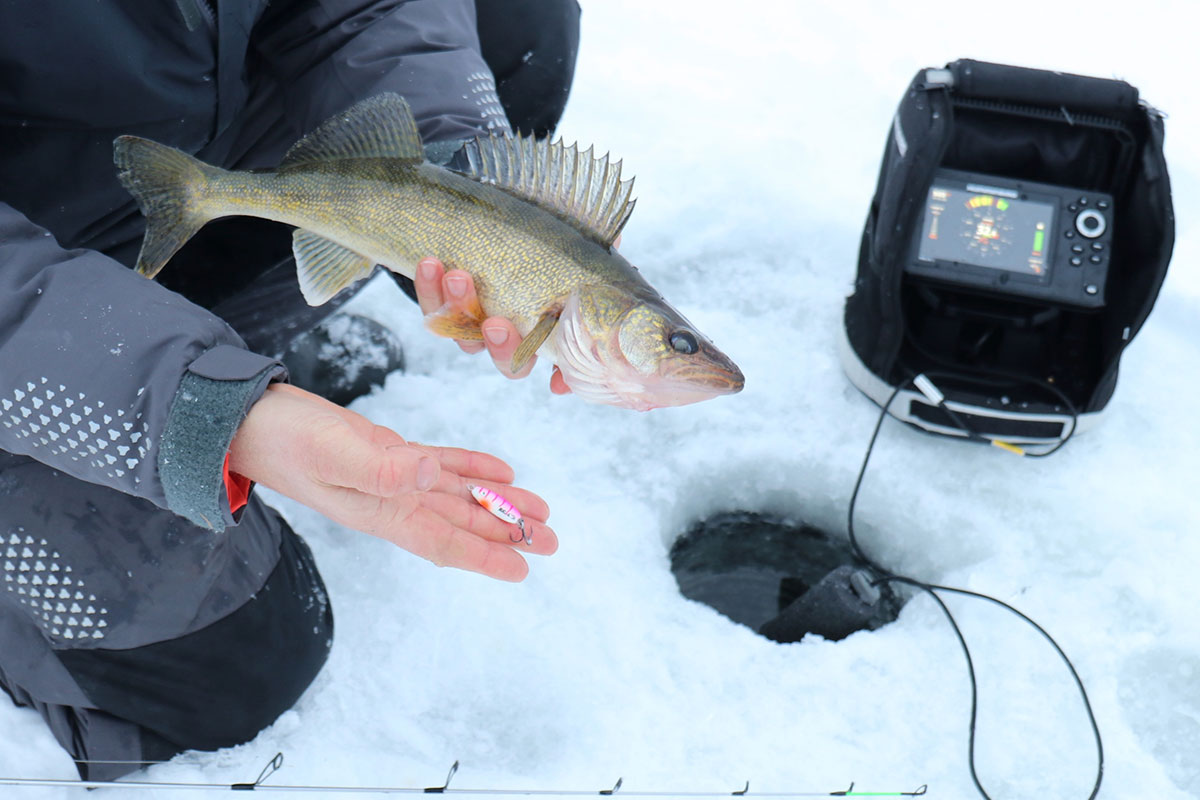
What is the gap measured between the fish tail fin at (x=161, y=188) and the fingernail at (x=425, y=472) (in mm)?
690

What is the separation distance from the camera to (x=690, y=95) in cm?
356

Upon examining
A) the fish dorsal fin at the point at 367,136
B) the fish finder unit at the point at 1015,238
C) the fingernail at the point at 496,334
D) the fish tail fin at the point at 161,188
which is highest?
the fish dorsal fin at the point at 367,136

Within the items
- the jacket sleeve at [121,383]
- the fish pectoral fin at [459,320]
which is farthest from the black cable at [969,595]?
the jacket sleeve at [121,383]

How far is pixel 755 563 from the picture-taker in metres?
2.39

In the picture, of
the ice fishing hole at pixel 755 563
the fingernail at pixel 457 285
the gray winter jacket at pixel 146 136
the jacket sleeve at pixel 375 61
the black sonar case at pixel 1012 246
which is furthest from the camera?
the ice fishing hole at pixel 755 563

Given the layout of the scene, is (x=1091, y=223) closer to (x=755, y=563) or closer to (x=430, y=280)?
(x=755, y=563)

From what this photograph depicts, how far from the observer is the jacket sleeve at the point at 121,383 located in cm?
119

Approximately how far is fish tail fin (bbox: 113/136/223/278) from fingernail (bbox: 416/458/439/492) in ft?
2.26

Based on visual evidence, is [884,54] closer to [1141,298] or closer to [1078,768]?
[1141,298]

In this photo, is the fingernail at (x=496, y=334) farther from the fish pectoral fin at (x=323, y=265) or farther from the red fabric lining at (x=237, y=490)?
the red fabric lining at (x=237, y=490)

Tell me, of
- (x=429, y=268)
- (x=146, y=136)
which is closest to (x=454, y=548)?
(x=429, y=268)

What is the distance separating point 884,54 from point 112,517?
3.32 meters

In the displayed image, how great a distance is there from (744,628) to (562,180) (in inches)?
41.4

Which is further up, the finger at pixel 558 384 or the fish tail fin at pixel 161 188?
the fish tail fin at pixel 161 188
